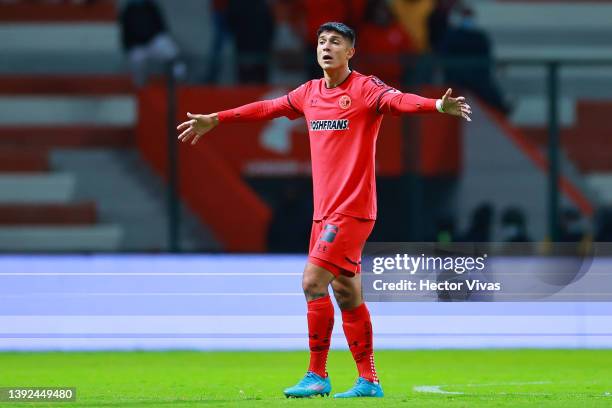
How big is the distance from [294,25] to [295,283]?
628cm

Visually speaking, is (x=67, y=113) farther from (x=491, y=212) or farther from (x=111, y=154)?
(x=491, y=212)

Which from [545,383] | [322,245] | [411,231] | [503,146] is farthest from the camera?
[503,146]

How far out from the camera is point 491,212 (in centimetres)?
1512

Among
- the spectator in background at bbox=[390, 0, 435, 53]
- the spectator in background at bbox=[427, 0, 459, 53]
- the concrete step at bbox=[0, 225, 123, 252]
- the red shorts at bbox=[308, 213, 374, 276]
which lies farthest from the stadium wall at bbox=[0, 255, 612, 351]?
the spectator in background at bbox=[390, 0, 435, 53]

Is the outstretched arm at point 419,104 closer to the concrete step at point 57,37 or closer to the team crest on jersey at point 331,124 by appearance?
the team crest on jersey at point 331,124

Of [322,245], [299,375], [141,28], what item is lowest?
[299,375]

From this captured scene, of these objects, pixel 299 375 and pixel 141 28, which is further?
pixel 141 28

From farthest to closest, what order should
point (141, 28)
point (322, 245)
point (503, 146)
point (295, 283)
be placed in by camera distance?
point (141, 28) < point (503, 146) < point (295, 283) < point (322, 245)

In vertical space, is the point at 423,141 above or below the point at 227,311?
above

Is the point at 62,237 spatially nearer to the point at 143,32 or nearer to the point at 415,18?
the point at 143,32

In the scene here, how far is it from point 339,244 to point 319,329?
1.52 feet

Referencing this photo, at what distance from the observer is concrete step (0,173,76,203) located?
15.8 m

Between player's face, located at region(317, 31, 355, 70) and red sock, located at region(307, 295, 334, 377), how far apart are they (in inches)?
47.1

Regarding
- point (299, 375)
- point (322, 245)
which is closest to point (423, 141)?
point (299, 375)
